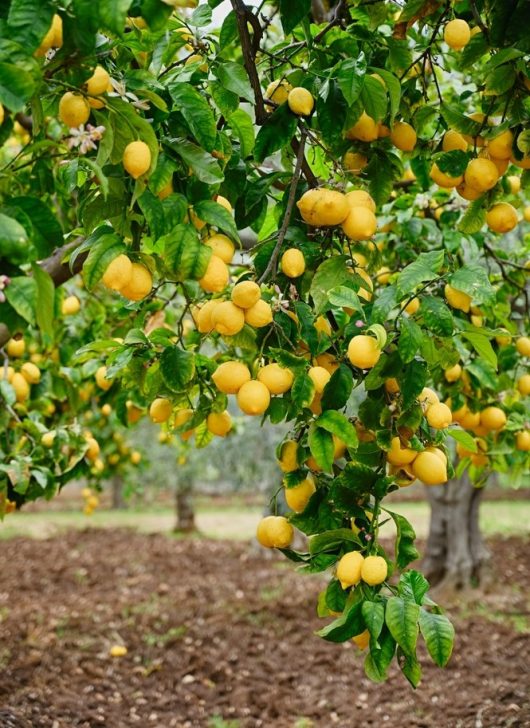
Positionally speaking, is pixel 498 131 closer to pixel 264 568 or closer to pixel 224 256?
pixel 224 256

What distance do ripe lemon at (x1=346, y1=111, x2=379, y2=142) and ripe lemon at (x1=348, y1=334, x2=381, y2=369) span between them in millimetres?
536

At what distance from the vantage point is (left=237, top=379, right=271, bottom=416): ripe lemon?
144cm

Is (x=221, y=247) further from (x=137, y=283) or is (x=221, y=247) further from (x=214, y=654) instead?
(x=214, y=654)

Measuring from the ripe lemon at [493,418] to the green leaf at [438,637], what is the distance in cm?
115

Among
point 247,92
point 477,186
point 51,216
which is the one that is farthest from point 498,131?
point 51,216

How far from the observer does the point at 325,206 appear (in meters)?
1.50

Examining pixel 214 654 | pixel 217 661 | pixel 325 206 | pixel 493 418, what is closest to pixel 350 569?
pixel 325 206

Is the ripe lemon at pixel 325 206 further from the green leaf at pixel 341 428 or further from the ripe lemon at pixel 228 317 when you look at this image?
the green leaf at pixel 341 428

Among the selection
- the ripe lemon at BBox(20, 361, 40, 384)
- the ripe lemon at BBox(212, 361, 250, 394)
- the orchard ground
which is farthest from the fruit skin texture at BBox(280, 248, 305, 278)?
the orchard ground

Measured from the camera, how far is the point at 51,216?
1.15m

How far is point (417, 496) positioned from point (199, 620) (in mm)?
14974

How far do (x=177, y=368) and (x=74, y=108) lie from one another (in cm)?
59

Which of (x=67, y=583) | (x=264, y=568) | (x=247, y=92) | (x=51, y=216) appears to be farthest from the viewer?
(x=264, y=568)

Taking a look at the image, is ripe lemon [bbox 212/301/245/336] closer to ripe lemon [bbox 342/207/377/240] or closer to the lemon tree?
the lemon tree
